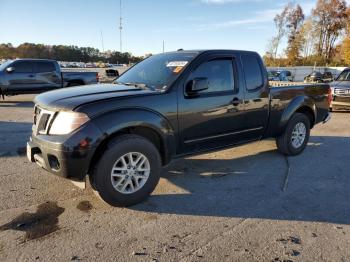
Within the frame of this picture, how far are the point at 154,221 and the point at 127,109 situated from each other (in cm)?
126

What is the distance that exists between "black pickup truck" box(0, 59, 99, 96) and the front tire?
12.0m

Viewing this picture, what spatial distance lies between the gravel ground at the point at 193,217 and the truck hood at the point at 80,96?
1153 millimetres

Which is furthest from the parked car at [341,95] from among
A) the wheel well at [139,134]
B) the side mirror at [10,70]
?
the side mirror at [10,70]

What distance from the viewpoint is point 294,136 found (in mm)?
6426

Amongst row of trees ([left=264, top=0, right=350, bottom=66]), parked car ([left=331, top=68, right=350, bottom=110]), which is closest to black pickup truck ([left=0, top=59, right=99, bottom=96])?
parked car ([left=331, top=68, right=350, bottom=110])

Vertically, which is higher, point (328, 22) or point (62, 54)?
point (328, 22)

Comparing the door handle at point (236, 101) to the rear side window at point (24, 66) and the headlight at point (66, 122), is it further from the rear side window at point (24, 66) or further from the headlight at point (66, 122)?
the rear side window at point (24, 66)

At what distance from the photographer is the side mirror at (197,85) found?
443cm

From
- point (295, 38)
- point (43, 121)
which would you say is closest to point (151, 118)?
point (43, 121)

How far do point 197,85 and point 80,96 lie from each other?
143 centimetres

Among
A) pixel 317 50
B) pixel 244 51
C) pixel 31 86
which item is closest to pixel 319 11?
pixel 317 50

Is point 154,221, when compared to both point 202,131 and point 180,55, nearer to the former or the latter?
point 202,131

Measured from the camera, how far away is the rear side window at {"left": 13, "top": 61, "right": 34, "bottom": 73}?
47.4 feet

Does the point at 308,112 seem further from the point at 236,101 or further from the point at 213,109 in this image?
the point at 213,109
